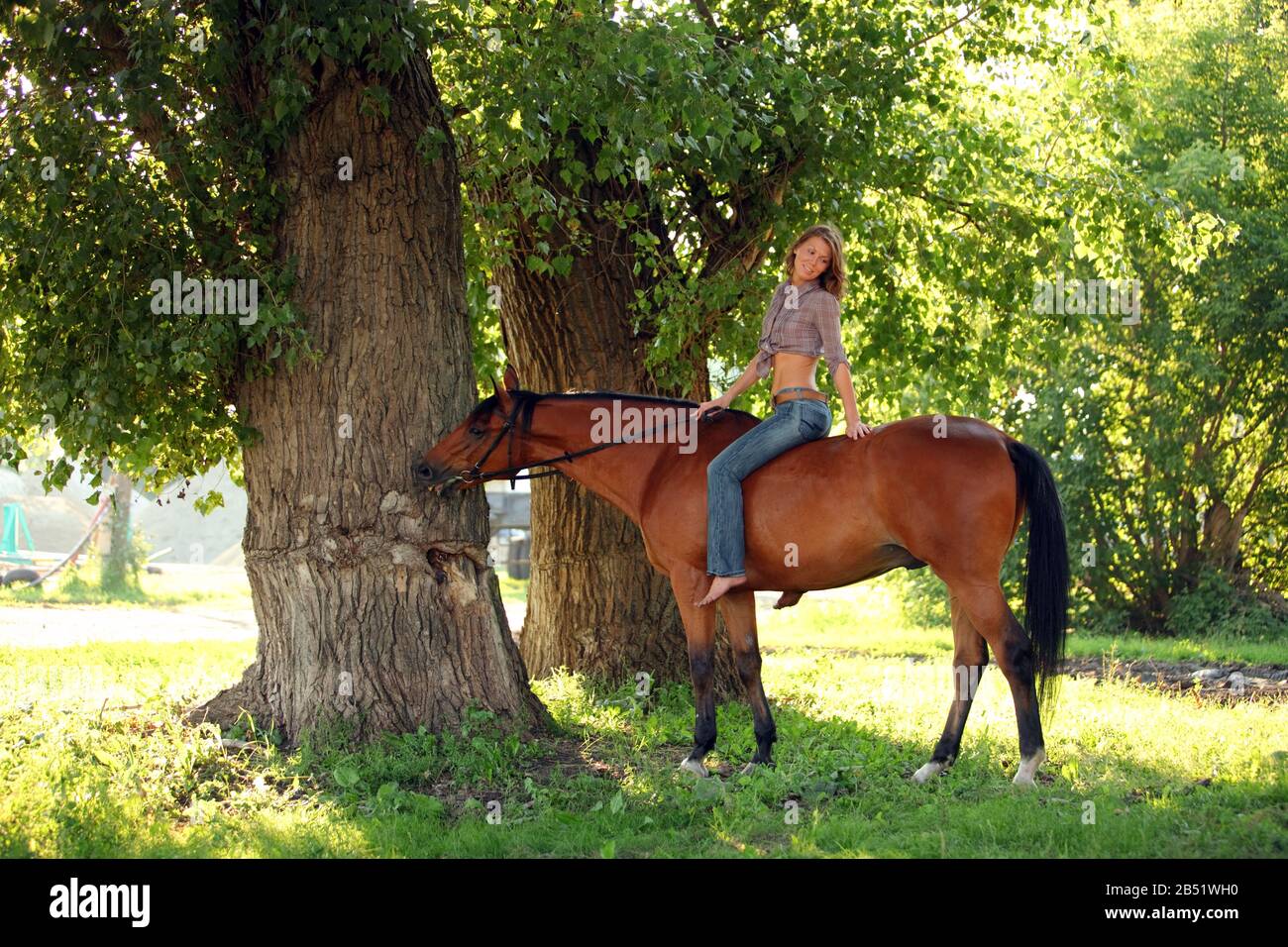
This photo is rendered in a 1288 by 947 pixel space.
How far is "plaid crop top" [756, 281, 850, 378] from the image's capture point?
7090mm

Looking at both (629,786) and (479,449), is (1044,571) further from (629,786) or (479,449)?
(479,449)

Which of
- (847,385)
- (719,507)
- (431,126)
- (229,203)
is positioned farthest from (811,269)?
(229,203)

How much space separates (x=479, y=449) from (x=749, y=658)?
209 centimetres

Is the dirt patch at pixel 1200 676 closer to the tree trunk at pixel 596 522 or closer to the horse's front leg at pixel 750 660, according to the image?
the tree trunk at pixel 596 522

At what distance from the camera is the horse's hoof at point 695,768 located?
6.98 m

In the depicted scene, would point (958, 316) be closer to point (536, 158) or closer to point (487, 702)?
point (536, 158)

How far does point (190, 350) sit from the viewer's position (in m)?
6.89

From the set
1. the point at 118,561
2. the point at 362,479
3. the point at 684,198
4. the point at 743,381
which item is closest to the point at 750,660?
the point at 743,381

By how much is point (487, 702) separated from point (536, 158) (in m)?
3.43

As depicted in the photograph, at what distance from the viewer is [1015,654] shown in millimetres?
6629

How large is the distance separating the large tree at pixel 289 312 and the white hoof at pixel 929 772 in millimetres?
2426

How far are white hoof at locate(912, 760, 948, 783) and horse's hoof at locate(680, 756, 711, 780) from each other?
3.89 feet
